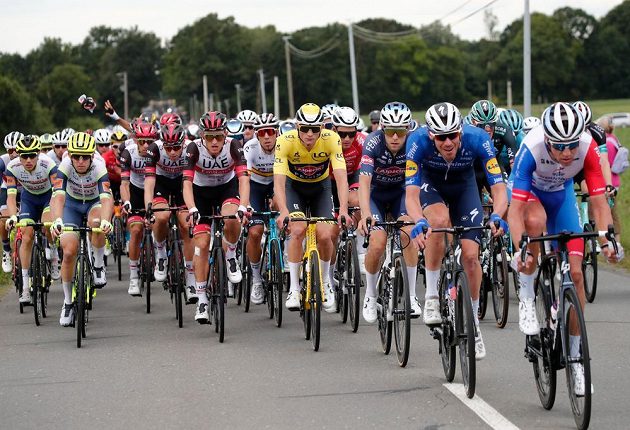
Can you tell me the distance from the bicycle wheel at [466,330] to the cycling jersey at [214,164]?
14.6 feet

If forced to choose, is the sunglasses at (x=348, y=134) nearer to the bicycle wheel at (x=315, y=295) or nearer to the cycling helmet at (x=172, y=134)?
the cycling helmet at (x=172, y=134)

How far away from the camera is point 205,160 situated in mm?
12930

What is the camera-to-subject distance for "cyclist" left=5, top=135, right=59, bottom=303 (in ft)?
47.1

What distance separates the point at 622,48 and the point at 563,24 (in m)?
12.5

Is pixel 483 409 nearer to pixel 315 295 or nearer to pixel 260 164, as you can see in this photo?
pixel 315 295

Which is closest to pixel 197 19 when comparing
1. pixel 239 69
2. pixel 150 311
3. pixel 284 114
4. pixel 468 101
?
pixel 239 69

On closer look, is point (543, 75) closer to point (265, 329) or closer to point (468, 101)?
point (468, 101)

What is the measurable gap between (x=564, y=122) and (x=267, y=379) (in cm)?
319

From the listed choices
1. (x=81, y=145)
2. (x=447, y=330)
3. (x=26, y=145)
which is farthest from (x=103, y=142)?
(x=447, y=330)

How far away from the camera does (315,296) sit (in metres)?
10.7

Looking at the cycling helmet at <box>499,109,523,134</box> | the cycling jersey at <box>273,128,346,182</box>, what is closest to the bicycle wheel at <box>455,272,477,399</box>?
the cycling jersey at <box>273,128,346,182</box>

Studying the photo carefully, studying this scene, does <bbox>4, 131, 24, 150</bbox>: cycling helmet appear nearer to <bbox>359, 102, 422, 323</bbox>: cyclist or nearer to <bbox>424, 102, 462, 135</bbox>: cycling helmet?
<bbox>359, 102, 422, 323</bbox>: cyclist

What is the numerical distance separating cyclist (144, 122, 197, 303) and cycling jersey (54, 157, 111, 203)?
0.47m

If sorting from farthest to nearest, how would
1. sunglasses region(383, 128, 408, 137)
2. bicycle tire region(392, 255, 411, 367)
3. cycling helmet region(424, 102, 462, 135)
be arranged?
sunglasses region(383, 128, 408, 137), bicycle tire region(392, 255, 411, 367), cycling helmet region(424, 102, 462, 135)
